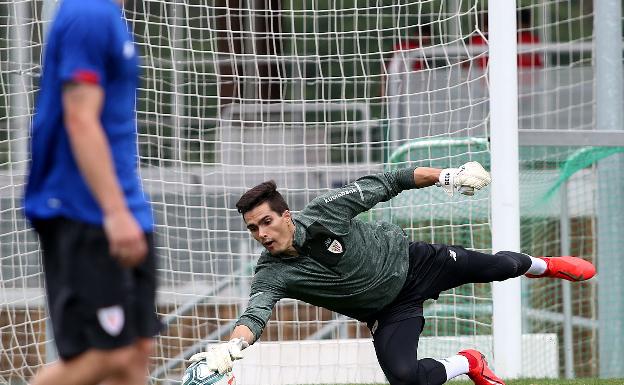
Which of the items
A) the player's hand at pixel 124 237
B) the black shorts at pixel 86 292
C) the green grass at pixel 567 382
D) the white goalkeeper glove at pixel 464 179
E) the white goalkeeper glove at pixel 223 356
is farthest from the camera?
the green grass at pixel 567 382

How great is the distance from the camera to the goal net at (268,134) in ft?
27.4

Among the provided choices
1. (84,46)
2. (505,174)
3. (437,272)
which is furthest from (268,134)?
(84,46)

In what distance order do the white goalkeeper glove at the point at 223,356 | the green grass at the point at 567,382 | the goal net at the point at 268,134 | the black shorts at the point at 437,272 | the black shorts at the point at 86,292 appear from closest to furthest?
1. the black shorts at the point at 86,292
2. the white goalkeeper glove at the point at 223,356
3. the black shorts at the point at 437,272
4. the green grass at the point at 567,382
5. the goal net at the point at 268,134

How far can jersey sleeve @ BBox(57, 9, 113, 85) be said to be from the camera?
11.8ft

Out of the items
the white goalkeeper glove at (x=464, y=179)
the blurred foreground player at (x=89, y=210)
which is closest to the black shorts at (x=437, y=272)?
the white goalkeeper glove at (x=464, y=179)

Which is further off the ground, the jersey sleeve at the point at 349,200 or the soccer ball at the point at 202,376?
the jersey sleeve at the point at 349,200

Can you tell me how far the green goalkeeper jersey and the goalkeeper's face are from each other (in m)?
0.09

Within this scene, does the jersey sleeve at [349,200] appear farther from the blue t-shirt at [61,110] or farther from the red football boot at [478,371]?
the blue t-shirt at [61,110]

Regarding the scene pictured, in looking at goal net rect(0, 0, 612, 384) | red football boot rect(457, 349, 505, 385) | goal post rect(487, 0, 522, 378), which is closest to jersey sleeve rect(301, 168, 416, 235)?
red football boot rect(457, 349, 505, 385)

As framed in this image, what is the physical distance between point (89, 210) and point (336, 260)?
9.00 ft

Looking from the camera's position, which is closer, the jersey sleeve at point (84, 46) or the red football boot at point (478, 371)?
Result: the jersey sleeve at point (84, 46)

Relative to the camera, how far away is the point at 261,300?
6.18m

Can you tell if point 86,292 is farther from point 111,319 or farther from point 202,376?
point 202,376

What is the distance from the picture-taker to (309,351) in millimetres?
8547
